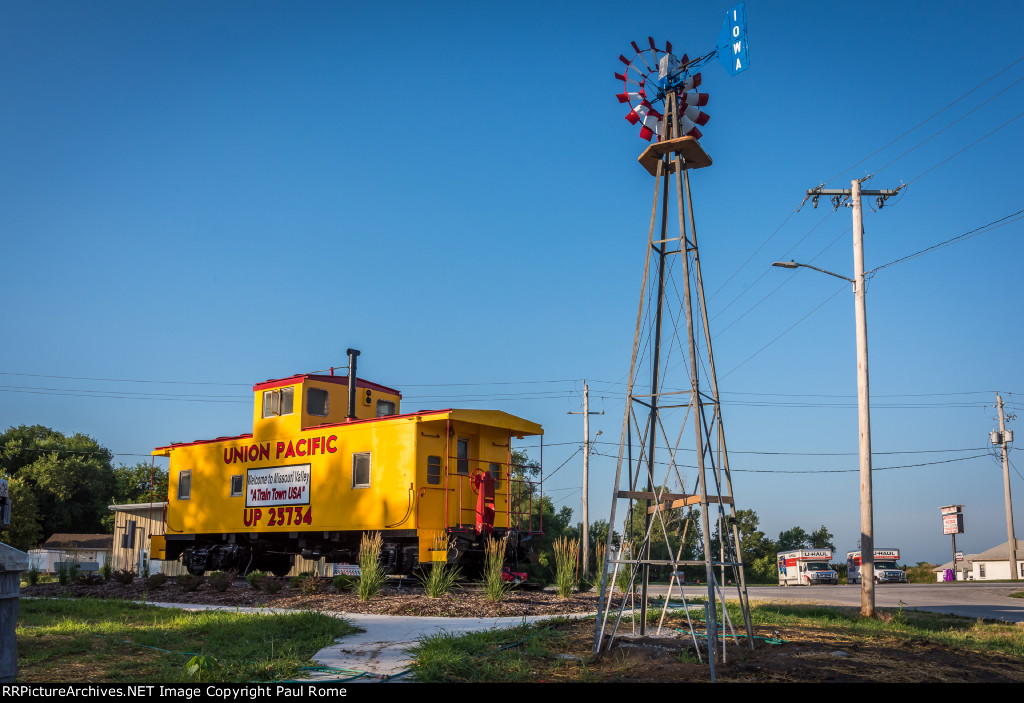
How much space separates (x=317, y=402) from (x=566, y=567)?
820 centimetres

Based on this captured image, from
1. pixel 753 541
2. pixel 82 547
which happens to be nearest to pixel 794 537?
pixel 753 541

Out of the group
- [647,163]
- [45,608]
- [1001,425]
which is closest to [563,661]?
[647,163]

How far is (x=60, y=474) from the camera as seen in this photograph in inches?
2288

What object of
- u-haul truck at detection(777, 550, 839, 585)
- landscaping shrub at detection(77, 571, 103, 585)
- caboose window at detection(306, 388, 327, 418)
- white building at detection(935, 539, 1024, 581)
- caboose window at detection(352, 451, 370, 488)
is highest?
caboose window at detection(306, 388, 327, 418)

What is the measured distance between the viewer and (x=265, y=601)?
50.6 feet

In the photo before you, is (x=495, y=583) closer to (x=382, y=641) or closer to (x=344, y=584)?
(x=344, y=584)

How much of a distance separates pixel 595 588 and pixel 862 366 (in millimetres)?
7042

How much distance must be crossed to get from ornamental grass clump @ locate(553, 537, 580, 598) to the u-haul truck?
2885 cm

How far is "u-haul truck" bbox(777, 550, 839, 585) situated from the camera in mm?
41438

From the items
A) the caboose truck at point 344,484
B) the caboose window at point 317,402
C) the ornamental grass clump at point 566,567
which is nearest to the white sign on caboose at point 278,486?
the caboose truck at point 344,484

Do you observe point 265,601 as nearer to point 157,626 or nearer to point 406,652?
point 157,626

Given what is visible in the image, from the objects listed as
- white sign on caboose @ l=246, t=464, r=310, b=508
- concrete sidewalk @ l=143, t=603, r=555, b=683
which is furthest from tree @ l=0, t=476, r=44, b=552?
concrete sidewalk @ l=143, t=603, r=555, b=683

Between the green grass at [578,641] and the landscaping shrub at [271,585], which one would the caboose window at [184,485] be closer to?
the landscaping shrub at [271,585]

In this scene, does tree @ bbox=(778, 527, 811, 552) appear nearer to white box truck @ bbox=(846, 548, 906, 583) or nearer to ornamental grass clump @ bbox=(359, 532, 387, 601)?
white box truck @ bbox=(846, 548, 906, 583)
